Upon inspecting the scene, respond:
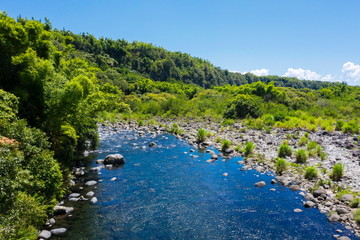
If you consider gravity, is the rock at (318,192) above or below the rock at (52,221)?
above

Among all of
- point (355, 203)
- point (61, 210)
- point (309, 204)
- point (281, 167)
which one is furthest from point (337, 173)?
point (61, 210)

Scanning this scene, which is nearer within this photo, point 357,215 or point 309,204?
point 357,215

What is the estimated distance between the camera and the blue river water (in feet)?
31.7

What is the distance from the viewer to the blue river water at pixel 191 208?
965cm

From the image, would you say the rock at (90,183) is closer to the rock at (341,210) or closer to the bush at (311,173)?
the rock at (341,210)

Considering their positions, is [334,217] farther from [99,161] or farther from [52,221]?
[99,161]

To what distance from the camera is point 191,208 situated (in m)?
11.7

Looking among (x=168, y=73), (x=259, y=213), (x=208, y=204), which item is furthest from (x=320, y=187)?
(x=168, y=73)

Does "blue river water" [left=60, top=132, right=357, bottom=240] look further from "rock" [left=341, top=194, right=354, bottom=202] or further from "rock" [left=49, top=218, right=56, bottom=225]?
"rock" [left=341, top=194, right=354, bottom=202]

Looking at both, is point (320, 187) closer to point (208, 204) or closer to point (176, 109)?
point (208, 204)

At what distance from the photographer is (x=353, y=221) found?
9984 mm

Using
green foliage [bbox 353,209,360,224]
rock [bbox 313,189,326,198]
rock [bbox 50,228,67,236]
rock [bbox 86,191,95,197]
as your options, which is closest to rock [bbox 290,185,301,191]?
rock [bbox 313,189,326,198]

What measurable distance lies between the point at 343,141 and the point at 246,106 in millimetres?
20288

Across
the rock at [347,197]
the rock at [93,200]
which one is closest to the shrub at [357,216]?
the rock at [347,197]
